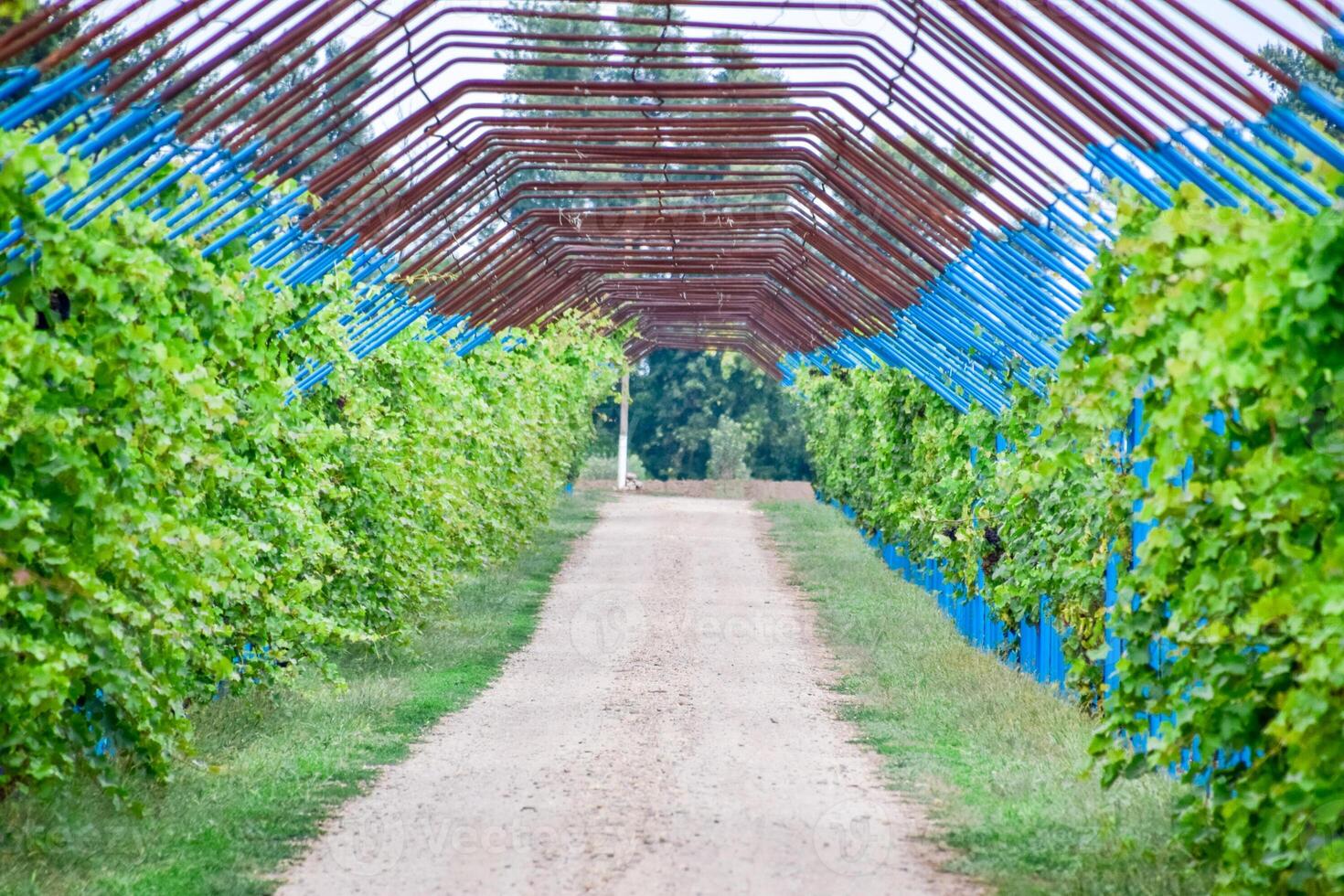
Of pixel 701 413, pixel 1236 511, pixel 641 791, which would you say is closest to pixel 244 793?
pixel 641 791

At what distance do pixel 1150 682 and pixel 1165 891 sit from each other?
603 mm

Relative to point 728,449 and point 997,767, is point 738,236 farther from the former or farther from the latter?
point 728,449

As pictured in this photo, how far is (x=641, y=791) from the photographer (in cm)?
666

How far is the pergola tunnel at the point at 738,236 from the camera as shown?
14.1 feet

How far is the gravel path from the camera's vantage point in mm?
5305

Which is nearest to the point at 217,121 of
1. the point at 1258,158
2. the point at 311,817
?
the point at 311,817

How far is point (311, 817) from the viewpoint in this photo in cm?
610

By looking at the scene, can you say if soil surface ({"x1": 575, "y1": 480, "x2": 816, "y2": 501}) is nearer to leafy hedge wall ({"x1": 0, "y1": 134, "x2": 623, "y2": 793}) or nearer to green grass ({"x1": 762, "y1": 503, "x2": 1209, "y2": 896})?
green grass ({"x1": 762, "y1": 503, "x2": 1209, "y2": 896})

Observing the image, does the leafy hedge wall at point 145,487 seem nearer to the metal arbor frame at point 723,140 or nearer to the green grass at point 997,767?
the metal arbor frame at point 723,140

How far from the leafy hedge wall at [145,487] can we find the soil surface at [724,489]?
900 inches

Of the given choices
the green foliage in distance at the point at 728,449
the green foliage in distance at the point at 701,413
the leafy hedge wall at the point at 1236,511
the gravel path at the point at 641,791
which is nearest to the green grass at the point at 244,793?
the gravel path at the point at 641,791

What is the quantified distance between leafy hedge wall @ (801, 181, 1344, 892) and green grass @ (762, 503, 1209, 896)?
334 millimetres

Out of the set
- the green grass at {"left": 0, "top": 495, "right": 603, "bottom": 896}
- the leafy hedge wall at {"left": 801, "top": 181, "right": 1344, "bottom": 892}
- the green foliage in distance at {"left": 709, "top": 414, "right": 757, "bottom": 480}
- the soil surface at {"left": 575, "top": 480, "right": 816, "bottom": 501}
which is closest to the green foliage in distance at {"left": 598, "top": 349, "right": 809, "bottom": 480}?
the green foliage in distance at {"left": 709, "top": 414, "right": 757, "bottom": 480}

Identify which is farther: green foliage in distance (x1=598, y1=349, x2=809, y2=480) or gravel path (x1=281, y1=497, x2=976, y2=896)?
green foliage in distance (x1=598, y1=349, x2=809, y2=480)
